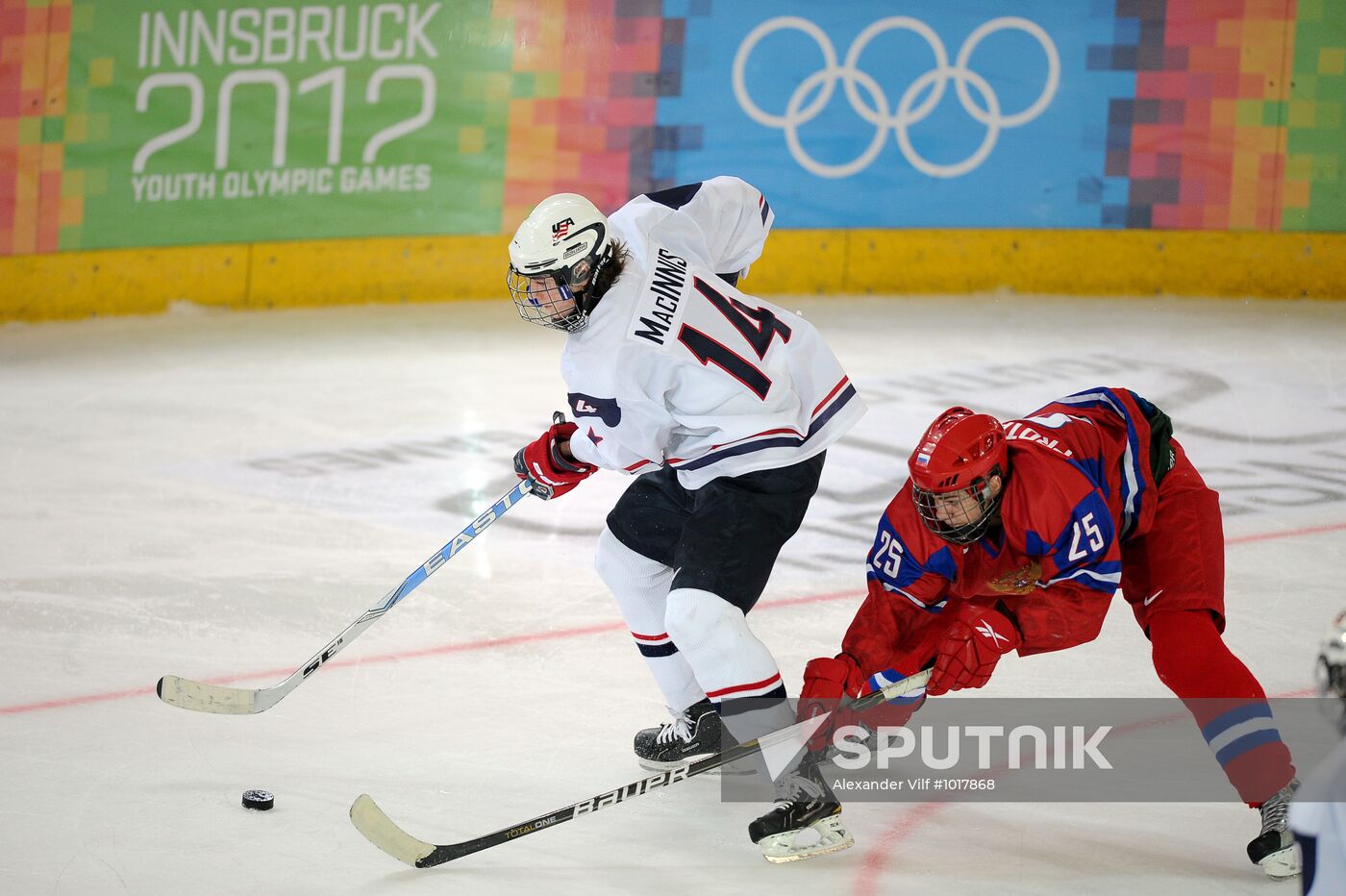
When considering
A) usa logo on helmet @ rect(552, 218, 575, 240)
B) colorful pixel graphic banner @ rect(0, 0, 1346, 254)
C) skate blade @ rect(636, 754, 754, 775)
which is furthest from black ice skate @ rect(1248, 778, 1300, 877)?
colorful pixel graphic banner @ rect(0, 0, 1346, 254)

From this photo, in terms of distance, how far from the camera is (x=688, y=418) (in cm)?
313

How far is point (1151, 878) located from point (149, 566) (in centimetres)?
298

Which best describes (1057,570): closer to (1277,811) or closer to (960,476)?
(960,476)

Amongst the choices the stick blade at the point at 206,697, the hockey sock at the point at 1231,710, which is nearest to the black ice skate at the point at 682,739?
the stick blade at the point at 206,697

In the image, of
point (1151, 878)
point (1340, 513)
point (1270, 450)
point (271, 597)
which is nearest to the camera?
point (1151, 878)

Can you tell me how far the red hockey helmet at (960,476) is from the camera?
9.46 ft

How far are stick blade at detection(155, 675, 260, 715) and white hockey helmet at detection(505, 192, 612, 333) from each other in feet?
3.58

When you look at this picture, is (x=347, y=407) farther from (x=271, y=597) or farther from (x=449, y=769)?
(x=449, y=769)

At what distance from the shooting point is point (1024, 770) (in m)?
3.34

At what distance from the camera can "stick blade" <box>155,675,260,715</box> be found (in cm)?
346

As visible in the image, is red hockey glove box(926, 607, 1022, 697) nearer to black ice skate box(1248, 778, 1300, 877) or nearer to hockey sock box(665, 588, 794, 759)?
hockey sock box(665, 588, 794, 759)

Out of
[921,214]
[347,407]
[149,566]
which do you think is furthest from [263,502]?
[921,214]

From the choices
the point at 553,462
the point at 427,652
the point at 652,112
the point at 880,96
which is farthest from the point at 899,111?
the point at 553,462

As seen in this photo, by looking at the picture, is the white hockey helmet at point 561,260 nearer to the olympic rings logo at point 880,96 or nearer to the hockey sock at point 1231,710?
the hockey sock at point 1231,710
